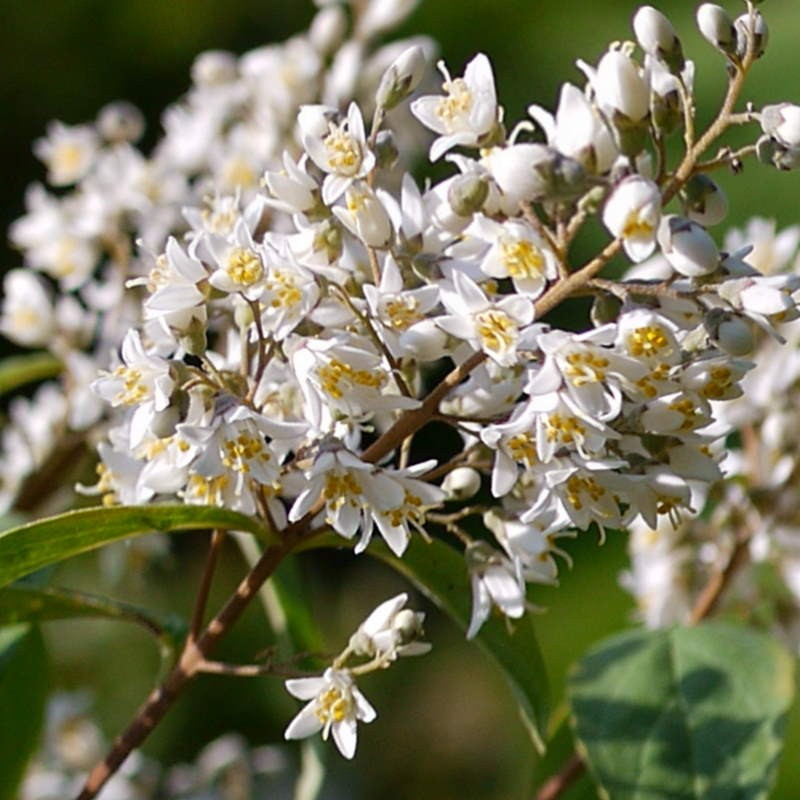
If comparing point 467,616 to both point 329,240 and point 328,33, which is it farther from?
point 328,33

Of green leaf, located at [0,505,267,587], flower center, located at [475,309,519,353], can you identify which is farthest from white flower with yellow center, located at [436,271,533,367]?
green leaf, located at [0,505,267,587]

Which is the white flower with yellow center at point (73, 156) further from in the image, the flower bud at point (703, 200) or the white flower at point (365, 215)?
the flower bud at point (703, 200)

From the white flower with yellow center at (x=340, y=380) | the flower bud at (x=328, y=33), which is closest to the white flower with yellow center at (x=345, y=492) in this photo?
the white flower with yellow center at (x=340, y=380)

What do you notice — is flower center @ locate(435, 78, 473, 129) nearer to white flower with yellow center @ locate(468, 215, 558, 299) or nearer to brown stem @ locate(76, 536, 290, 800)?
white flower with yellow center @ locate(468, 215, 558, 299)

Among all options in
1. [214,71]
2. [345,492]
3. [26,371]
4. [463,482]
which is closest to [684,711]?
[463,482]

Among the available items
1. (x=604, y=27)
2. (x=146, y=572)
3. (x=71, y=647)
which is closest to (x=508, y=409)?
(x=146, y=572)
